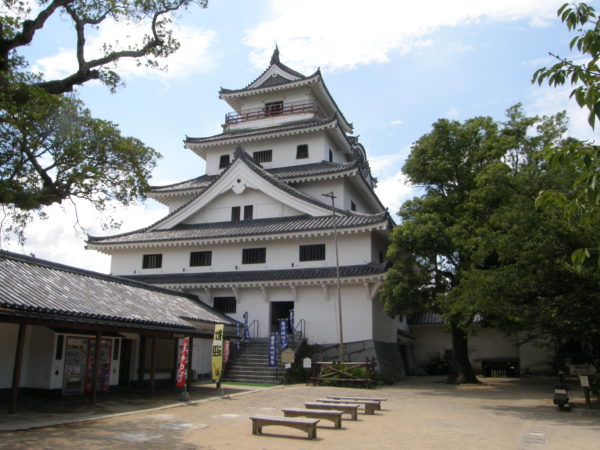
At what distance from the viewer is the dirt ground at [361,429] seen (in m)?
9.20

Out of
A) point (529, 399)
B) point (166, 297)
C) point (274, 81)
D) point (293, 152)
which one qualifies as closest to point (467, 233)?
point (529, 399)

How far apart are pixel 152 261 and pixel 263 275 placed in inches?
311

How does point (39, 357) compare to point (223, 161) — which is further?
point (223, 161)

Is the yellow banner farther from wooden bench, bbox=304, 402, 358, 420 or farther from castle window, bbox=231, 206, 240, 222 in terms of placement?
castle window, bbox=231, 206, 240, 222

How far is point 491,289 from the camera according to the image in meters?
15.6

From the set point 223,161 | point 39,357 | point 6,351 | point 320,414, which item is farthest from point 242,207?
point 320,414

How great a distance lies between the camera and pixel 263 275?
2600cm

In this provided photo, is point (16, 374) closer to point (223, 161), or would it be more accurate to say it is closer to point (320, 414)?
point (320, 414)

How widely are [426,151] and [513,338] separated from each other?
49.7 feet

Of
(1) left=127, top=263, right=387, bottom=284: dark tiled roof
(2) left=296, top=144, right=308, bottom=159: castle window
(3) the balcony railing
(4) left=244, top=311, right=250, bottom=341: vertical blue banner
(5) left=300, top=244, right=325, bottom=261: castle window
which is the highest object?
(3) the balcony railing

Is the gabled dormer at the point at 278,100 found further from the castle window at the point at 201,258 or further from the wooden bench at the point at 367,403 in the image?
the wooden bench at the point at 367,403

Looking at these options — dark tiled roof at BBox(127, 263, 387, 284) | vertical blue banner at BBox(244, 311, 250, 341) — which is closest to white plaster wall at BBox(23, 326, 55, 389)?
vertical blue banner at BBox(244, 311, 250, 341)

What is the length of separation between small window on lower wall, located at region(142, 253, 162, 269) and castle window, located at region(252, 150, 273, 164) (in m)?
9.15

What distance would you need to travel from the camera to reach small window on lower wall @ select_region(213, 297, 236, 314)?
88.2 ft
